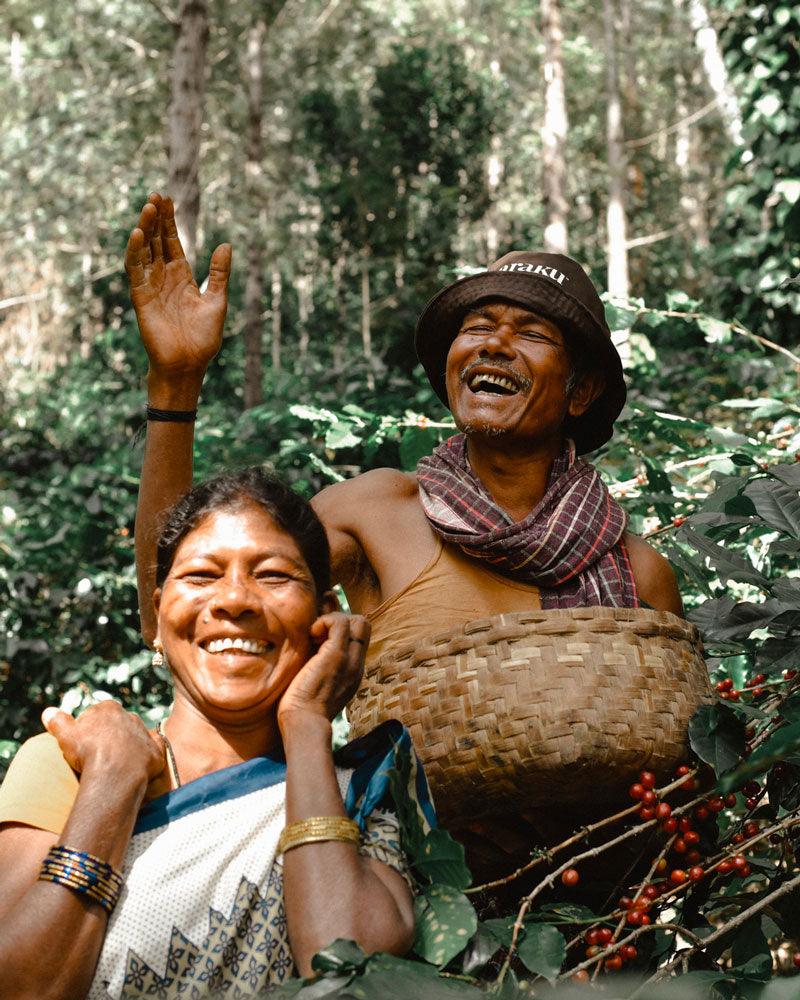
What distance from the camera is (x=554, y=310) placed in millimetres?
2359

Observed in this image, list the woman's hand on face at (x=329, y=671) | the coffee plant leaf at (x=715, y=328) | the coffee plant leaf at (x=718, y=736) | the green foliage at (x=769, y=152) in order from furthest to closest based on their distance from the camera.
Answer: the green foliage at (x=769, y=152), the coffee plant leaf at (x=715, y=328), the coffee plant leaf at (x=718, y=736), the woman's hand on face at (x=329, y=671)

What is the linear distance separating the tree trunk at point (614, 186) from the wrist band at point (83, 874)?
326 inches

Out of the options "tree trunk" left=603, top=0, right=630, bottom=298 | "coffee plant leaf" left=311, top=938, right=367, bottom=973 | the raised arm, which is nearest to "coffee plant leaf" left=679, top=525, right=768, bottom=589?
the raised arm

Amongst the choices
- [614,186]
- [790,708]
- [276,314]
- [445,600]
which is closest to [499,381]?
[445,600]

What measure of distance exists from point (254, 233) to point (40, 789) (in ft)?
40.3

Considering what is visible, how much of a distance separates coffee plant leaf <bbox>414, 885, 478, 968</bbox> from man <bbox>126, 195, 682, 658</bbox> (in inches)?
28.5

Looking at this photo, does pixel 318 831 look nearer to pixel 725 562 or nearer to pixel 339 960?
pixel 339 960

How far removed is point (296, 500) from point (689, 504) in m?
1.67

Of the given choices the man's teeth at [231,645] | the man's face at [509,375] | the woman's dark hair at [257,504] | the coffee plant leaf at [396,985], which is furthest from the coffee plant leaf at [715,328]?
the coffee plant leaf at [396,985]

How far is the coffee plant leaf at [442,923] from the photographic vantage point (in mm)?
1321

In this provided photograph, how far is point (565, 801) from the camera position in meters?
1.82

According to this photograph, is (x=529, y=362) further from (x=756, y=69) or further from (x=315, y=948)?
(x=756, y=69)

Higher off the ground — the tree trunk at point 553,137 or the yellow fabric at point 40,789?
the tree trunk at point 553,137

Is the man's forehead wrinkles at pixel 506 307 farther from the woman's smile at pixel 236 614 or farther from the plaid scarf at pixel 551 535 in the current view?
the woman's smile at pixel 236 614
